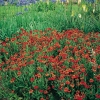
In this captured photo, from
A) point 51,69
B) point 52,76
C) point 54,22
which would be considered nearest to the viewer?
point 52,76

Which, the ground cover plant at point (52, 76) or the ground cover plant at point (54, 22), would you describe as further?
the ground cover plant at point (54, 22)

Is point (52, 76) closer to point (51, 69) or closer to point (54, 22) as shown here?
point (51, 69)

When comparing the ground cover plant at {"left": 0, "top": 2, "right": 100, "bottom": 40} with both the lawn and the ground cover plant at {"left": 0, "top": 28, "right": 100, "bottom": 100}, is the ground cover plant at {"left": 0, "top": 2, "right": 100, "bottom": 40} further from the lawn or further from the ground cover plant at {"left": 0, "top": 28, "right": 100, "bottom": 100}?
the ground cover plant at {"left": 0, "top": 28, "right": 100, "bottom": 100}

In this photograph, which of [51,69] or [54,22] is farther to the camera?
[54,22]

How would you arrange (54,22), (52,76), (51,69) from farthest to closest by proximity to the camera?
(54,22)
(51,69)
(52,76)

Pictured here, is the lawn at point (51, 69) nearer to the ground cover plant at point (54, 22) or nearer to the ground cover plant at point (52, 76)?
the ground cover plant at point (52, 76)

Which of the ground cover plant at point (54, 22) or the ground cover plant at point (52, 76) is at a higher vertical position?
the ground cover plant at point (54, 22)

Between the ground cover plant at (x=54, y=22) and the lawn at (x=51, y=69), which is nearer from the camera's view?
the lawn at (x=51, y=69)

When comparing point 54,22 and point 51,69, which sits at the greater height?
point 54,22

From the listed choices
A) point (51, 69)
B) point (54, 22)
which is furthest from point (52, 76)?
point (54, 22)

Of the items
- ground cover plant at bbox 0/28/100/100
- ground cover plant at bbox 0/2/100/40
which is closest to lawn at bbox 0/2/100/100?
ground cover plant at bbox 0/28/100/100

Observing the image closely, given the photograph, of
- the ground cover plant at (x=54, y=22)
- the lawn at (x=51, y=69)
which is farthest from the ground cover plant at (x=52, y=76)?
the ground cover plant at (x=54, y=22)

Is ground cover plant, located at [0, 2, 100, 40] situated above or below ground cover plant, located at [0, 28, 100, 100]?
above

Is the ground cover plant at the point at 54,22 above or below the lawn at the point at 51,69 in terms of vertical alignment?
above
